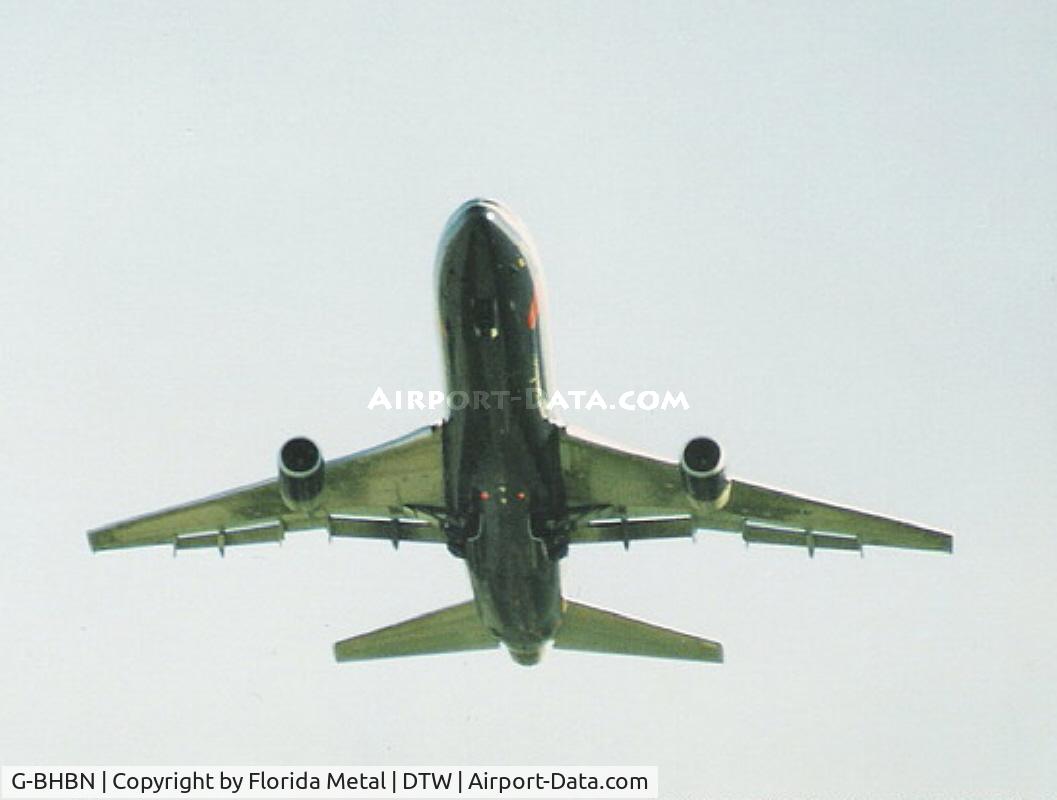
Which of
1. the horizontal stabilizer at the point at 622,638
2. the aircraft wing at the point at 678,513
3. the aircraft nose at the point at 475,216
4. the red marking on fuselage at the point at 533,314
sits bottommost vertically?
the horizontal stabilizer at the point at 622,638

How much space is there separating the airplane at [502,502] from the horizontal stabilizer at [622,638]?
0.03m

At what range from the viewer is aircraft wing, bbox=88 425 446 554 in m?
26.5

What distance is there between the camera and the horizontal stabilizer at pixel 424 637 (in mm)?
28578

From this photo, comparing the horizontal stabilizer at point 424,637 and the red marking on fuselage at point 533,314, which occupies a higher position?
the red marking on fuselage at point 533,314

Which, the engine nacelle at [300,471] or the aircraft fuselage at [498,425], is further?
the engine nacelle at [300,471]

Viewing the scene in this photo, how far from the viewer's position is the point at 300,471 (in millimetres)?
23984

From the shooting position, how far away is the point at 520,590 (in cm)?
2594

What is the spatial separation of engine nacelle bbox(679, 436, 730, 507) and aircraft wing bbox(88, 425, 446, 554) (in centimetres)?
449

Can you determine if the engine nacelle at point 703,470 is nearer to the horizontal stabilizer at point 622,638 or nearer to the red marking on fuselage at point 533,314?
the red marking on fuselage at point 533,314

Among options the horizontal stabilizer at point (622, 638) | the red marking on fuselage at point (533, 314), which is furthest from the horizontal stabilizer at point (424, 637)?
the red marking on fuselage at point (533, 314)

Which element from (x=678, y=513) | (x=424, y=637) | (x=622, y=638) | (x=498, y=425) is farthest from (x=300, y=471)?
(x=622, y=638)

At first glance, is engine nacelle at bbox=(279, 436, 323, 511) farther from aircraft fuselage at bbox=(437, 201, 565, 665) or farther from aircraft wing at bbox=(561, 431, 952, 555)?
aircraft wing at bbox=(561, 431, 952, 555)

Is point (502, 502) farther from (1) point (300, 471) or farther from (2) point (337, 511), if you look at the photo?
(2) point (337, 511)

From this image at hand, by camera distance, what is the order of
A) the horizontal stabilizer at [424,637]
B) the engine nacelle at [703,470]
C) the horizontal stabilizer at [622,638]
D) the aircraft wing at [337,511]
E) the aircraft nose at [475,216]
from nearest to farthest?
the aircraft nose at [475,216] < the engine nacelle at [703,470] < the aircraft wing at [337,511] < the horizontal stabilizer at [622,638] < the horizontal stabilizer at [424,637]
